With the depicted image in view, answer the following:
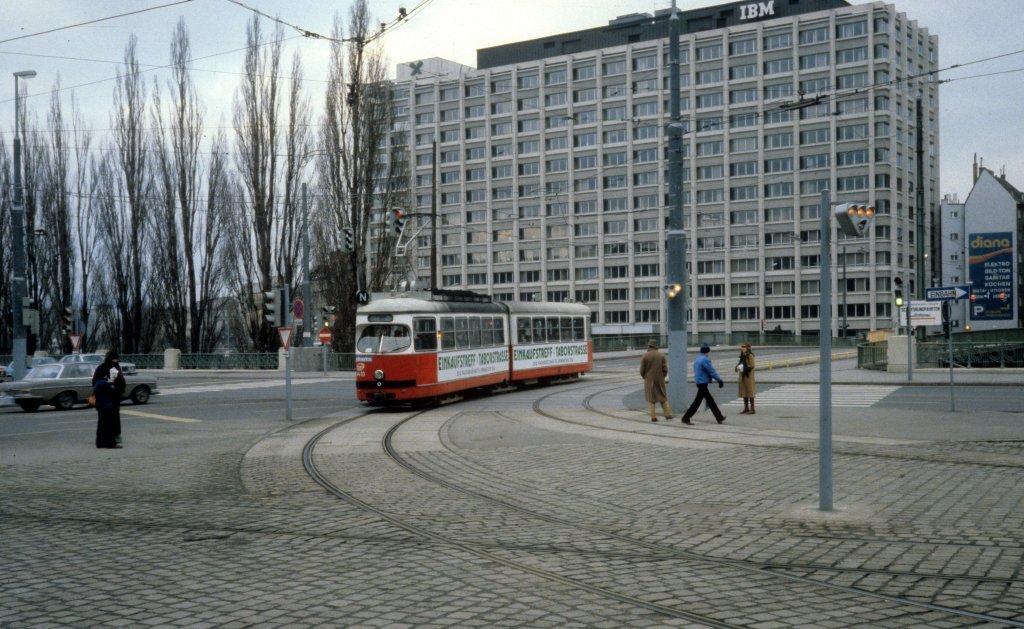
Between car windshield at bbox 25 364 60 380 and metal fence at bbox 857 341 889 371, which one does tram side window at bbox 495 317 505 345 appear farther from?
metal fence at bbox 857 341 889 371

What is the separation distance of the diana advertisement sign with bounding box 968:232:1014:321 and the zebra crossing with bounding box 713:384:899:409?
259ft

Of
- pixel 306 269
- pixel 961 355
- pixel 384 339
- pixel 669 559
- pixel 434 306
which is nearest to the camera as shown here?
pixel 669 559

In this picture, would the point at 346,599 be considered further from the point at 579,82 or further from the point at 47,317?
the point at 579,82

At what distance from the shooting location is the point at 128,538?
8.05m

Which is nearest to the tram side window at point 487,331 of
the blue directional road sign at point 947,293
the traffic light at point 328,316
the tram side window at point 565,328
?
the tram side window at point 565,328

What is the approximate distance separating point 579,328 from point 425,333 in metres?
10.9

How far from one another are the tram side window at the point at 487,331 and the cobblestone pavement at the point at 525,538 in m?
11.9

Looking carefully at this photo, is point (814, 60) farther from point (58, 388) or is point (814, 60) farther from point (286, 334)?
point (286, 334)

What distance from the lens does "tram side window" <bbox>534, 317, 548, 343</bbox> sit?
2948cm

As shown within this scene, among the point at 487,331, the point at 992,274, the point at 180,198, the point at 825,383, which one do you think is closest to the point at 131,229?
the point at 180,198

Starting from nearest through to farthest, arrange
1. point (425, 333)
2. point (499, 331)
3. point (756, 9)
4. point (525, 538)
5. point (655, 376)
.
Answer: point (525, 538), point (655, 376), point (425, 333), point (499, 331), point (756, 9)

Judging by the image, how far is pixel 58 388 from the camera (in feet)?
85.0

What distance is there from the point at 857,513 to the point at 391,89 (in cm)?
3937

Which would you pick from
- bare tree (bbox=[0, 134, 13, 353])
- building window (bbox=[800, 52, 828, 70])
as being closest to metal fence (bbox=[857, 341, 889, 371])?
bare tree (bbox=[0, 134, 13, 353])
